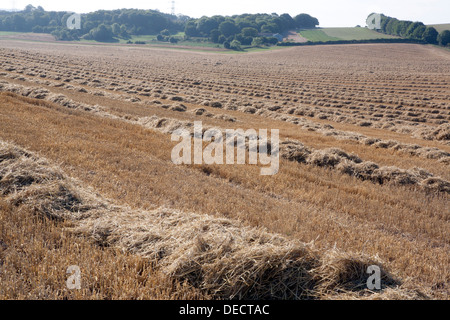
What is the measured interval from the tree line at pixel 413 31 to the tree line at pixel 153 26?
4419 cm

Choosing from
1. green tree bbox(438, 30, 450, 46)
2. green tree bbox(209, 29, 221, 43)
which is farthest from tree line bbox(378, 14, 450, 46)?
green tree bbox(209, 29, 221, 43)

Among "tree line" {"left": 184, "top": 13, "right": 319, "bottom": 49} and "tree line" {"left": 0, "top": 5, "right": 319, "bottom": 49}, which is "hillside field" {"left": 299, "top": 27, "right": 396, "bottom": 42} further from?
"tree line" {"left": 0, "top": 5, "right": 319, "bottom": 49}

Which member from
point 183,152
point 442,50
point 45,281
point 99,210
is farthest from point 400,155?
point 442,50

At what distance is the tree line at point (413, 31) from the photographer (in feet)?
348

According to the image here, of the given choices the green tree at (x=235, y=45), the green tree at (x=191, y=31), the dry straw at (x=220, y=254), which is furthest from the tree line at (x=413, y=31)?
the dry straw at (x=220, y=254)

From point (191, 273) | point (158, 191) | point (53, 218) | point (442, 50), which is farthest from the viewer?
point (442, 50)

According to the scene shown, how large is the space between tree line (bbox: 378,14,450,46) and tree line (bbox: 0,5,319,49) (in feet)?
145

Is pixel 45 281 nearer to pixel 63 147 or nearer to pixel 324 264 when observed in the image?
pixel 324 264

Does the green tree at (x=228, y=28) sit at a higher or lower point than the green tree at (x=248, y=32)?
higher

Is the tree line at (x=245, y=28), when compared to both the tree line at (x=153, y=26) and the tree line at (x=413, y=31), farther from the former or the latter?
the tree line at (x=413, y=31)

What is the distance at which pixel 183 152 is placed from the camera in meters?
11.9

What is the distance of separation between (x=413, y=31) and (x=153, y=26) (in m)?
124

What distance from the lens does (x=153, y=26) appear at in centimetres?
17788

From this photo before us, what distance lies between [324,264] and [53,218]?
14.4 ft
